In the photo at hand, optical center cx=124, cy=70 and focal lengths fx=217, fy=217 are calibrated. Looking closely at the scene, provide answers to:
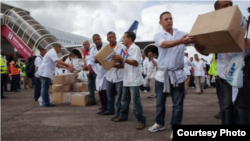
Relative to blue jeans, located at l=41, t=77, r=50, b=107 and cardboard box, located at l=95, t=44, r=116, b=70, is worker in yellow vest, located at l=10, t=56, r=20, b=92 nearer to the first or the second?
blue jeans, located at l=41, t=77, r=50, b=107

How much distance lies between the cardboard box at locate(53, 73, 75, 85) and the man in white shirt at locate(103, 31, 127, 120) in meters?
2.47

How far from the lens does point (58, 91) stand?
6738mm

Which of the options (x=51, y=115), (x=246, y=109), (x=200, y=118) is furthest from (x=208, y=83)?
(x=246, y=109)

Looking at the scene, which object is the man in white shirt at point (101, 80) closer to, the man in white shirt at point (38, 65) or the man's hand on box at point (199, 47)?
the man in white shirt at point (38, 65)

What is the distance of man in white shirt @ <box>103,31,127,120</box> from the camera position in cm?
438

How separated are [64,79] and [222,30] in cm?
567

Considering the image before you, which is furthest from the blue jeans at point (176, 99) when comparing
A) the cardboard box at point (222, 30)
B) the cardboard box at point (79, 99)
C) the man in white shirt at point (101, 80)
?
the cardboard box at point (79, 99)

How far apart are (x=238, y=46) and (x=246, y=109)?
27.2 inches

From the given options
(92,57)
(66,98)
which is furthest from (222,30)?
(66,98)

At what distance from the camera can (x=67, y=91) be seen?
7.16 m

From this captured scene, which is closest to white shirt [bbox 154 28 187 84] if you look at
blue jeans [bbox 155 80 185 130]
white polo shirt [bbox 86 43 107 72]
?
blue jeans [bbox 155 80 185 130]

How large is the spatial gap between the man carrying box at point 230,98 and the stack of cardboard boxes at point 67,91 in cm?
437

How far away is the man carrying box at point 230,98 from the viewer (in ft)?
7.55

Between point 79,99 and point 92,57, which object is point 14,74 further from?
point 92,57
